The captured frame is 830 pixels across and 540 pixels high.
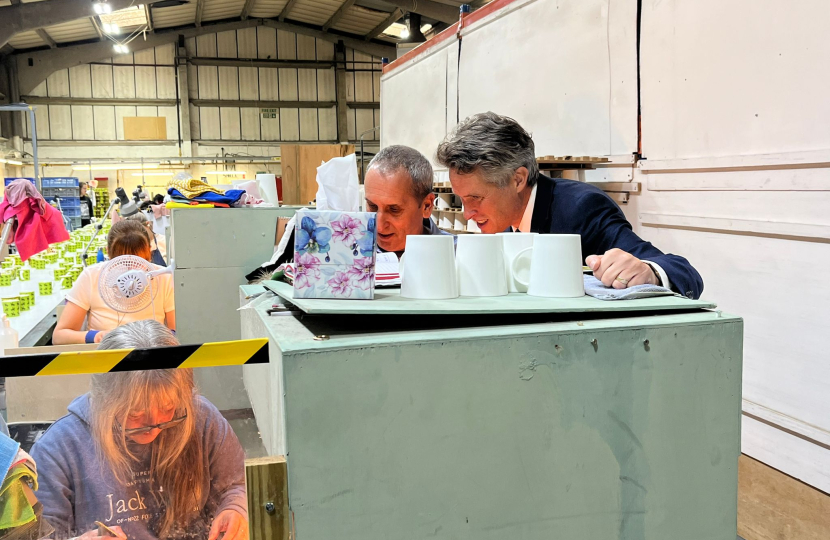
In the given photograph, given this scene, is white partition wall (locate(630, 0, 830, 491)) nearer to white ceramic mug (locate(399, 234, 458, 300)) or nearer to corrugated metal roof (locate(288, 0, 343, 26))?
white ceramic mug (locate(399, 234, 458, 300))

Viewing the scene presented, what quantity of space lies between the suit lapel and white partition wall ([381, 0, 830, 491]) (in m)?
1.29

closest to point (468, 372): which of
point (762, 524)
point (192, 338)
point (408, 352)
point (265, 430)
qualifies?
point (408, 352)

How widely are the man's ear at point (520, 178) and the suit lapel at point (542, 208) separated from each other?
43 mm

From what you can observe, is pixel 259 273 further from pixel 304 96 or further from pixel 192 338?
pixel 304 96

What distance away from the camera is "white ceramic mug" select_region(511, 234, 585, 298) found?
3.12 ft

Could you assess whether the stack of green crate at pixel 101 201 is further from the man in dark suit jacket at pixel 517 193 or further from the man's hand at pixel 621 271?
the man's hand at pixel 621 271

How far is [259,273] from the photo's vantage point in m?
3.14

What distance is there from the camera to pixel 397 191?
225cm

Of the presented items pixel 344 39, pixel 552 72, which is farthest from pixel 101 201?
pixel 552 72

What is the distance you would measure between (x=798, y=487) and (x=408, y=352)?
2513mm

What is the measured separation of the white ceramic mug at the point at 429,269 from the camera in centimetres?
91

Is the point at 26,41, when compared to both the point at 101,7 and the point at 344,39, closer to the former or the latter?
the point at 101,7

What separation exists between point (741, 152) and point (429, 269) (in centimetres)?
240

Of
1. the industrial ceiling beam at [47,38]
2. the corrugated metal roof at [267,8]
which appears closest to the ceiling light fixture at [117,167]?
the industrial ceiling beam at [47,38]
